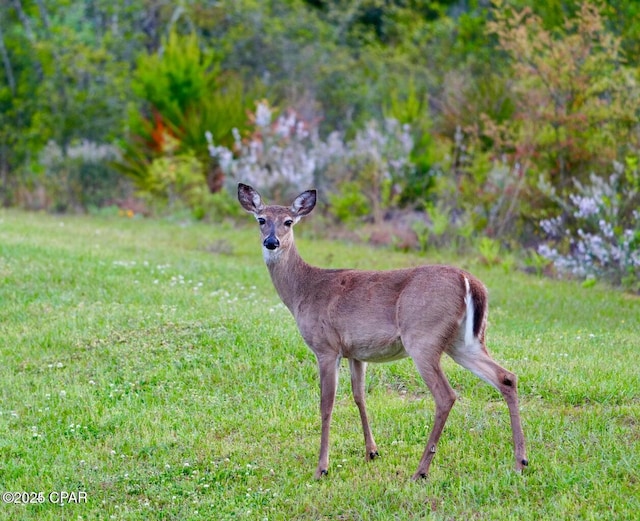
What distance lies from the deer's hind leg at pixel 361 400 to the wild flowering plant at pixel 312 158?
9737 millimetres

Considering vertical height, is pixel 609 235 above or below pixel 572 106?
below

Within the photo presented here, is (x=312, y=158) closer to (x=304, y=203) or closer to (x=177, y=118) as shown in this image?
(x=177, y=118)

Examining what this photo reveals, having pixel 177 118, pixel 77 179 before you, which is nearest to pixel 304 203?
pixel 177 118

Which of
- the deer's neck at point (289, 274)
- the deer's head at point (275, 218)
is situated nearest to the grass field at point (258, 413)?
the deer's neck at point (289, 274)

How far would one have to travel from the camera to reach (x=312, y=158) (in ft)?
54.5

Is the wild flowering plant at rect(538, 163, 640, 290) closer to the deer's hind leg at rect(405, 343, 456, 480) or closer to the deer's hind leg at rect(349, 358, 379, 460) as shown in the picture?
the deer's hind leg at rect(349, 358, 379, 460)

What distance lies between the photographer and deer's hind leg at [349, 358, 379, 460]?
590cm

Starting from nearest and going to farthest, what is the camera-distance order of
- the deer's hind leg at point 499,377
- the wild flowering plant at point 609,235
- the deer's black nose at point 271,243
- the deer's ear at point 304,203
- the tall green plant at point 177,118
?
the deer's hind leg at point 499,377 → the deer's black nose at point 271,243 → the deer's ear at point 304,203 → the wild flowering plant at point 609,235 → the tall green plant at point 177,118

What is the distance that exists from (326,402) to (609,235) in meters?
6.47

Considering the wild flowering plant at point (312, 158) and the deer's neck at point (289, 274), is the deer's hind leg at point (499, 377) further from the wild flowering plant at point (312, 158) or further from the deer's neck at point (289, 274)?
the wild flowering plant at point (312, 158)

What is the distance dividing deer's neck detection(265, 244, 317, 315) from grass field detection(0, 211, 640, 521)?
92 centimetres

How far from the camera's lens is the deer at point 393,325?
5.43 m

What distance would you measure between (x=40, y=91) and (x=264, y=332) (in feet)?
45.2

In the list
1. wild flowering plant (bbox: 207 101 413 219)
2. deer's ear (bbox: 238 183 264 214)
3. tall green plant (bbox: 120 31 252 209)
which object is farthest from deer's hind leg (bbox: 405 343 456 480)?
tall green plant (bbox: 120 31 252 209)
